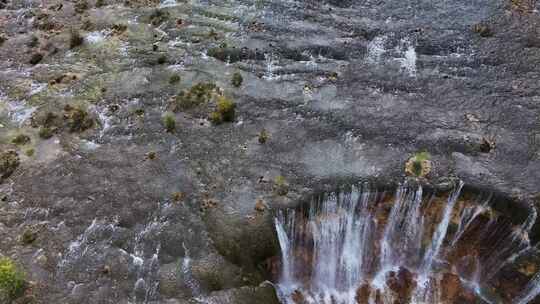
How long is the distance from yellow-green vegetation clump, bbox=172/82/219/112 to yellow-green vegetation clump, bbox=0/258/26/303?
14780 millimetres

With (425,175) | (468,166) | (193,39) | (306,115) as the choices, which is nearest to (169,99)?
(193,39)

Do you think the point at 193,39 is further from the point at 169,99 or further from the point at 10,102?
the point at 10,102

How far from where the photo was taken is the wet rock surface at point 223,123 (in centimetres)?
2928

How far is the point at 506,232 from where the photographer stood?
95.6 feet

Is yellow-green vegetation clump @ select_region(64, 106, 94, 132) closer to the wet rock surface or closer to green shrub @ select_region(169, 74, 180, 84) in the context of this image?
the wet rock surface

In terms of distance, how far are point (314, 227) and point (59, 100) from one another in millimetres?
21617

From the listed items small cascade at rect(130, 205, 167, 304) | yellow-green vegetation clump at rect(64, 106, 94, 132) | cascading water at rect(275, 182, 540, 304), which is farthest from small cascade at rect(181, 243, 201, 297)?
yellow-green vegetation clump at rect(64, 106, 94, 132)

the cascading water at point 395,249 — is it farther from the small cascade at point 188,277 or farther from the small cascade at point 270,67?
the small cascade at point 270,67

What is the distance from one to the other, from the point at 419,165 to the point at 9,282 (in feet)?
79.7

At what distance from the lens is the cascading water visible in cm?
2970

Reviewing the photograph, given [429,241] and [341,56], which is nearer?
[429,241]

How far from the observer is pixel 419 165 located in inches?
1223

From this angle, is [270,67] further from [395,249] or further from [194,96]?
[395,249]

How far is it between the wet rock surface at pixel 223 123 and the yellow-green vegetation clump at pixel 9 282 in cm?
85
